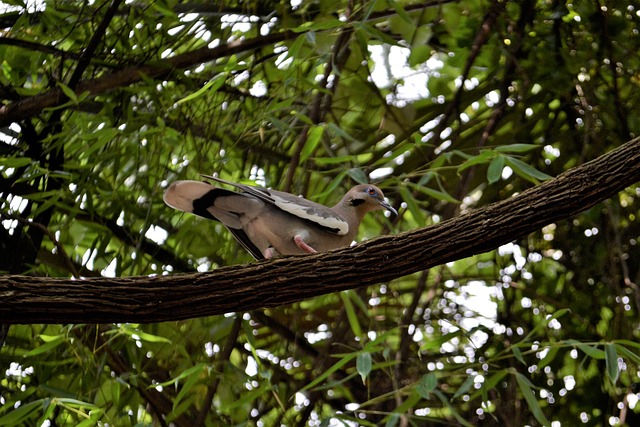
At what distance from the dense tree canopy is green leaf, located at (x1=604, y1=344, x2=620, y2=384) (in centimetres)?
1

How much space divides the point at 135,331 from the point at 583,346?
1.31 m

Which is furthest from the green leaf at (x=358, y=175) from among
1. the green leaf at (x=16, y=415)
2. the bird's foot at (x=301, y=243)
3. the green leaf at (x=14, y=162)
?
the green leaf at (x=16, y=415)

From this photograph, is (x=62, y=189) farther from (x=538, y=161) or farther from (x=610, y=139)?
(x=610, y=139)

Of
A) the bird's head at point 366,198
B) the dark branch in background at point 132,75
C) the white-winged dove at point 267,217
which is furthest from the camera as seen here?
the dark branch in background at point 132,75

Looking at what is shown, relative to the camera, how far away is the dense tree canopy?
2.95 metres

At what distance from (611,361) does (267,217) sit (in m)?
1.03

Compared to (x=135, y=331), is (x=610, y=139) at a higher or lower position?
lower

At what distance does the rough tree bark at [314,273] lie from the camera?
6.33 ft

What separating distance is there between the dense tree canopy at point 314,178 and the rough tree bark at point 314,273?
0.66 metres

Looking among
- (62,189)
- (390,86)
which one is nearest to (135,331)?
(62,189)

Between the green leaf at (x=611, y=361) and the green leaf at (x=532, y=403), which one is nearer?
the green leaf at (x=611, y=361)

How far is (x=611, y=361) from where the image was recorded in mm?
2609

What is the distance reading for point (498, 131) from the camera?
3.98 meters

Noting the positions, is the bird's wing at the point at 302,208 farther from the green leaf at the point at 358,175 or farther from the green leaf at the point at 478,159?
the green leaf at the point at 478,159
